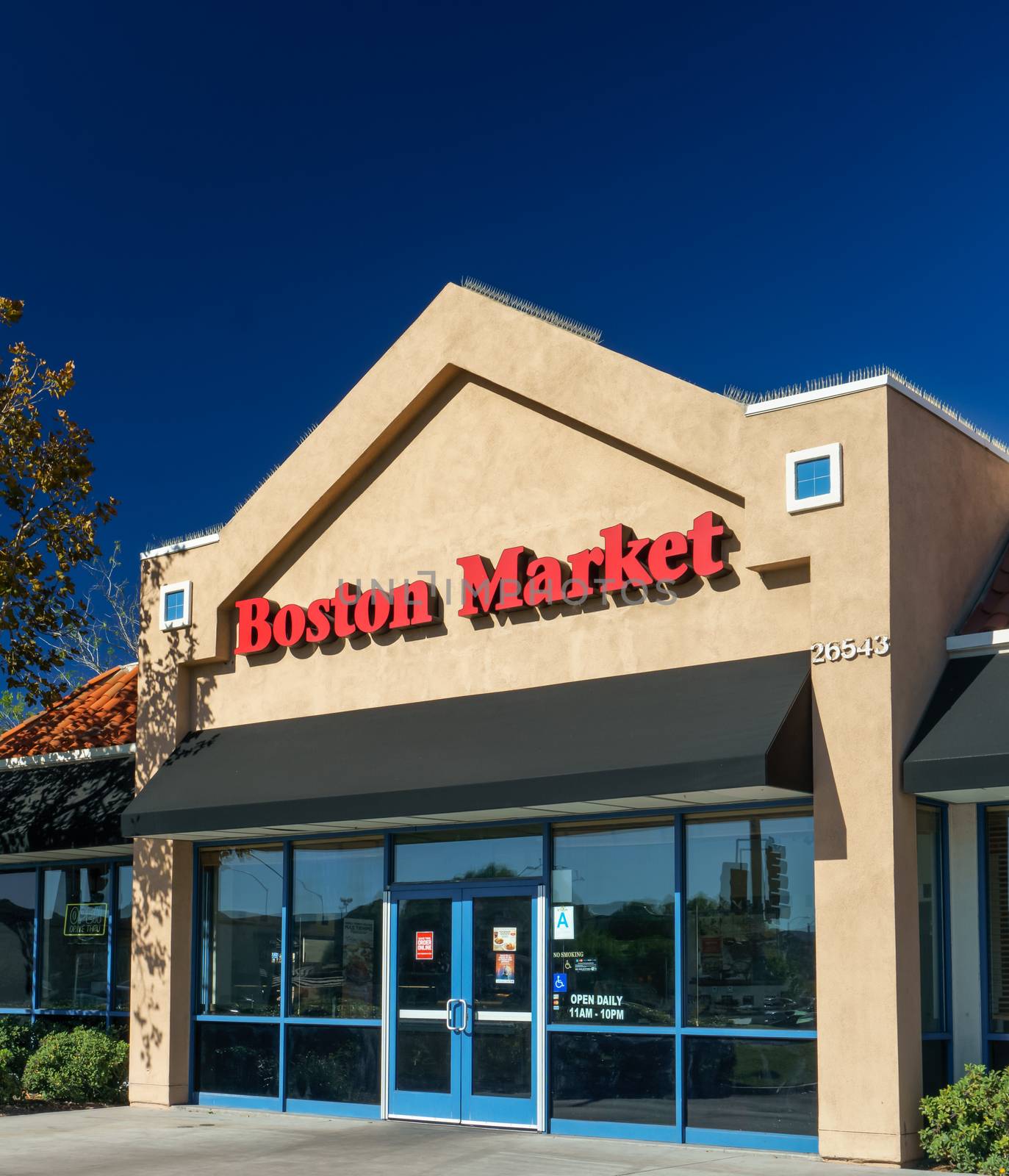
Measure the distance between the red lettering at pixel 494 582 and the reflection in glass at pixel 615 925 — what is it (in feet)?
8.55

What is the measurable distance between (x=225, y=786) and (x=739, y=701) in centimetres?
682

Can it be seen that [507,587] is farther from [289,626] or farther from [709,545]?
[289,626]

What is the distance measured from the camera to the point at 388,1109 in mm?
16594

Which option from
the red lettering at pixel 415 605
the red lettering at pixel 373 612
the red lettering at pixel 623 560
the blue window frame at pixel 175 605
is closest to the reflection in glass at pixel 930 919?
the red lettering at pixel 623 560

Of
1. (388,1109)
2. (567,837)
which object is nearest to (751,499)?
(567,837)

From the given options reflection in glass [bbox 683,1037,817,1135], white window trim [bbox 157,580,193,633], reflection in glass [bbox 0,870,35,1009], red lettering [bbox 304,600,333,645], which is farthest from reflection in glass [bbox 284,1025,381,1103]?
reflection in glass [bbox 0,870,35,1009]

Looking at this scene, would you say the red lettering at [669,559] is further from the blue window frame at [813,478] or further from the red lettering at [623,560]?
the blue window frame at [813,478]

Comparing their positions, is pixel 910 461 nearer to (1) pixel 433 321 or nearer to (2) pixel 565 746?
(2) pixel 565 746

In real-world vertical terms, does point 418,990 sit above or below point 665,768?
below

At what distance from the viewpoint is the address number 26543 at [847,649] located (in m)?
13.4

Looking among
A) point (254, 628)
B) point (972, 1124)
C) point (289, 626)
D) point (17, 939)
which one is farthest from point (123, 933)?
point (972, 1124)

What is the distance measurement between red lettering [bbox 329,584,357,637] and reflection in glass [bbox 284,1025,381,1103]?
4686mm

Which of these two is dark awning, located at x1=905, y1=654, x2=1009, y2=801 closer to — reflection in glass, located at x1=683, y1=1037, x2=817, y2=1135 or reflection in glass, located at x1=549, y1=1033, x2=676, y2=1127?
reflection in glass, located at x1=683, y1=1037, x2=817, y2=1135

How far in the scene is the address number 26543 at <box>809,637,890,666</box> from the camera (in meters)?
13.4
